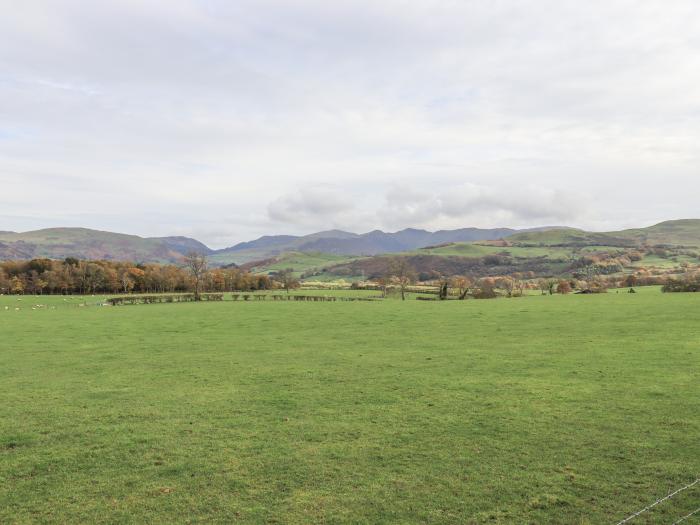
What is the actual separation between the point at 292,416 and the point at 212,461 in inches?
148

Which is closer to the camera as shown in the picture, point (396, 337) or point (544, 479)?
point (544, 479)

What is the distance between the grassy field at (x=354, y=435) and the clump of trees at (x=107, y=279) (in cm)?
9382

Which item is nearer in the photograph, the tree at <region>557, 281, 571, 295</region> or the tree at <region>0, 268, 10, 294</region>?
the tree at <region>557, 281, 571, 295</region>

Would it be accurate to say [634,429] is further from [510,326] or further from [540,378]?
[510,326]

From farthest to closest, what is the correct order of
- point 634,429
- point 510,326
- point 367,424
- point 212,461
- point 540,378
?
1. point 510,326
2. point 540,378
3. point 367,424
4. point 634,429
5. point 212,461

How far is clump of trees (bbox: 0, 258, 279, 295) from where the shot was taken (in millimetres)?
120000

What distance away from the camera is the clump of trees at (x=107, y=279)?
120000 millimetres

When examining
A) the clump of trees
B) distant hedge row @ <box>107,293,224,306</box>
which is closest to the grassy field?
distant hedge row @ <box>107,293,224,306</box>

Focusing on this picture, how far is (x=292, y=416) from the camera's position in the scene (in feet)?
48.7

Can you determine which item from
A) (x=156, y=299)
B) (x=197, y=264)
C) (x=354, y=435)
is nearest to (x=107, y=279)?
(x=197, y=264)

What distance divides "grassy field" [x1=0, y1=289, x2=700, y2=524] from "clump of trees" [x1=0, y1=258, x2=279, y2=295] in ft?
308

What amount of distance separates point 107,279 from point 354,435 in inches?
5232

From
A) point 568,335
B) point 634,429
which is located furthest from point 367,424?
point 568,335

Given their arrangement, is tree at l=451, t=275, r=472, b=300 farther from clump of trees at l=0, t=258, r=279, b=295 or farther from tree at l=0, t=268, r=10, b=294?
tree at l=0, t=268, r=10, b=294
